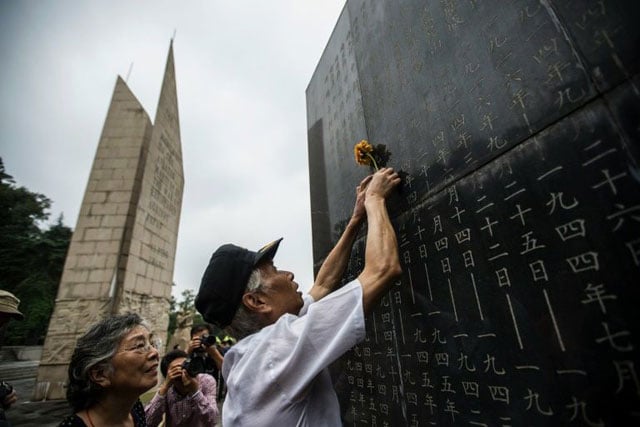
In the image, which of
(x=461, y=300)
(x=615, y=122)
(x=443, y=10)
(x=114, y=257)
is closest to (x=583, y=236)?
(x=615, y=122)

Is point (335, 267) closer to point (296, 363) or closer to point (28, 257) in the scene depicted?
point (296, 363)

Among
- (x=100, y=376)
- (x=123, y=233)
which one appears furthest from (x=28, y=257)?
(x=100, y=376)

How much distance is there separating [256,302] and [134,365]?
3.14ft

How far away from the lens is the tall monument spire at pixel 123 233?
22.0 ft

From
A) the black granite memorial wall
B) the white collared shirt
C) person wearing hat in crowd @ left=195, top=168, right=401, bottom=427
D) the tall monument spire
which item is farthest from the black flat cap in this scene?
the tall monument spire

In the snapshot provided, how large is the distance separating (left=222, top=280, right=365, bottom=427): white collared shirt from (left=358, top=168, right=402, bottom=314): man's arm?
56 millimetres

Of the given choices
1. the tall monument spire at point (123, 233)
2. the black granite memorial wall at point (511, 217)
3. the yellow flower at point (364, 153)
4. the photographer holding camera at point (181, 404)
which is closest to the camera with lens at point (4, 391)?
the photographer holding camera at point (181, 404)

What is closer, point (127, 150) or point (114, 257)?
point (114, 257)

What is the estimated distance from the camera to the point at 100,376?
5.49 feet

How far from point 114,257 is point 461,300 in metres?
8.22

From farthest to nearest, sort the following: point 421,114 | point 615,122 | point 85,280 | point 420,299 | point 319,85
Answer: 1. point 85,280
2. point 319,85
3. point 421,114
4. point 420,299
5. point 615,122

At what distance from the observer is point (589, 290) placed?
799 mm

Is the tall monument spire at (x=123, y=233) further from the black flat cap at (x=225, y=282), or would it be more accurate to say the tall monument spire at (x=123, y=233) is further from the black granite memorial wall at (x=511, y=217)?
the black granite memorial wall at (x=511, y=217)

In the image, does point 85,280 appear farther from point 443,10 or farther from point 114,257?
point 443,10
